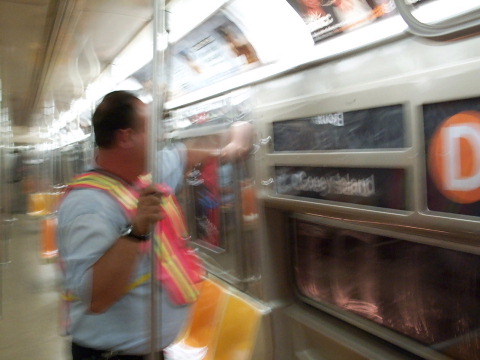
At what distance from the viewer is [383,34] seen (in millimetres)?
1380

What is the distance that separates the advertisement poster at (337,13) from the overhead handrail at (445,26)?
0.18 meters

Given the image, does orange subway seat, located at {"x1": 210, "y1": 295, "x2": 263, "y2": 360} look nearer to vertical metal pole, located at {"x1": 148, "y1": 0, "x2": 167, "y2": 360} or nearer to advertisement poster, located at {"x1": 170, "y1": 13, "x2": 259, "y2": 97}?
vertical metal pole, located at {"x1": 148, "y1": 0, "x2": 167, "y2": 360}

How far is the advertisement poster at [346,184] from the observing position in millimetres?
1343

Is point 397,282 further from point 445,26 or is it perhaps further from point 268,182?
point 445,26

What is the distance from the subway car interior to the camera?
121 cm

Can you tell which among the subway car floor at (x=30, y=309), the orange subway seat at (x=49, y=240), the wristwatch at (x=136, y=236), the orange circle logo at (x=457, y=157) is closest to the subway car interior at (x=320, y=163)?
the orange circle logo at (x=457, y=157)

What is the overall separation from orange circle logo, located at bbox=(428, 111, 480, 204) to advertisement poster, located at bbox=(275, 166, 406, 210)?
12cm

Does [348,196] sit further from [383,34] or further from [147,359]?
[147,359]

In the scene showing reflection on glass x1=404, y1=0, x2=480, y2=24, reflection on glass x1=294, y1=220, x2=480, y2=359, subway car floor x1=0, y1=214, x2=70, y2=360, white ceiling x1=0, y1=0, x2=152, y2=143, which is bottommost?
subway car floor x1=0, y1=214, x2=70, y2=360

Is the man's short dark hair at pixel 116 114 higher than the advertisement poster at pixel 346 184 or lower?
higher

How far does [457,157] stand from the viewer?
1.16 meters

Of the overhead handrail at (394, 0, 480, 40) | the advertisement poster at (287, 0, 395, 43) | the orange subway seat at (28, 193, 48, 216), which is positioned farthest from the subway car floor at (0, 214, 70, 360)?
the overhead handrail at (394, 0, 480, 40)

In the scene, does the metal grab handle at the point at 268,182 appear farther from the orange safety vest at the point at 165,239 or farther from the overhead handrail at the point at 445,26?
the overhead handrail at the point at 445,26

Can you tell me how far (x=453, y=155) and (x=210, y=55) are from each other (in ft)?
6.10
